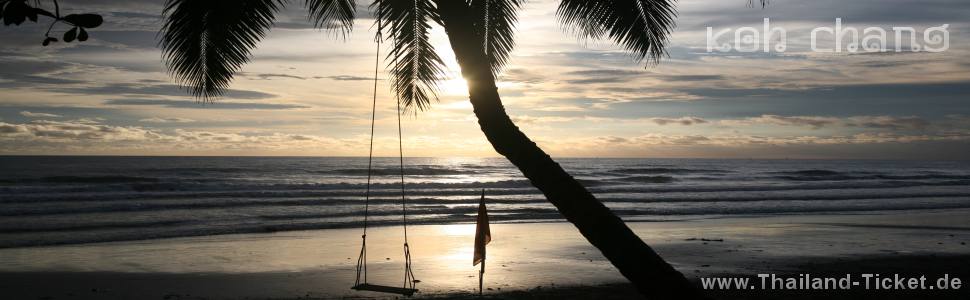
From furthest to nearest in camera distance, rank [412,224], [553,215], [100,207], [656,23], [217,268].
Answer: [100,207] < [553,215] < [412,224] < [217,268] < [656,23]

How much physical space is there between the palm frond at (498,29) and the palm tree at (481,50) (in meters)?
0.01

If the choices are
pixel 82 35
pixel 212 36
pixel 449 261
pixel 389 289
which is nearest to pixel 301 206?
pixel 449 261

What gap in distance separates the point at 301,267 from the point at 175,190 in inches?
1089

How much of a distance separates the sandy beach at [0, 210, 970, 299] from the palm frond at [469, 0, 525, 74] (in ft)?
10.5

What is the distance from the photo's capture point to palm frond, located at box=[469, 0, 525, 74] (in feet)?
26.5

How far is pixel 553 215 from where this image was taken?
25.1 metres

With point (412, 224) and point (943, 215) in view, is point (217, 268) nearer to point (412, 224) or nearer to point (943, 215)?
point (412, 224)

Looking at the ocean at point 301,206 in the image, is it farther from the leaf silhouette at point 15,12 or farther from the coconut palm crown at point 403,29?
the leaf silhouette at point 15,12

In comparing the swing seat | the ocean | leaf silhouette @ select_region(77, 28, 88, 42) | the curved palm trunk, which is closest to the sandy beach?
the swing seat

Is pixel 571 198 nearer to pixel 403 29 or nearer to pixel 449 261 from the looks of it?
pixel 403 29

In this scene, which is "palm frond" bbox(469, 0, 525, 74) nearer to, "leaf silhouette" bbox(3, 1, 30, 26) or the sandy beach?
the sandy beach

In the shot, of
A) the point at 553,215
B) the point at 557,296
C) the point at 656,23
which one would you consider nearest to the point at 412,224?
the point at 553,215

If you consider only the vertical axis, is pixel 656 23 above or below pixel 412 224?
above

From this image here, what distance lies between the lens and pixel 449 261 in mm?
13727
